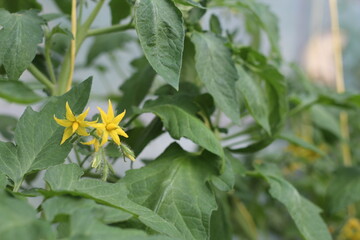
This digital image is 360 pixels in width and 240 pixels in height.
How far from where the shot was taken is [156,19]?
1.37 feet

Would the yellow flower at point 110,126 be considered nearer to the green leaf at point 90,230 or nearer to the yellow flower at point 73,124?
the yellow flower at point 73,124

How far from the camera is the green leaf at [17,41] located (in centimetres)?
43

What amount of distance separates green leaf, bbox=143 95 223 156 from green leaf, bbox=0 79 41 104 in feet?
0.49

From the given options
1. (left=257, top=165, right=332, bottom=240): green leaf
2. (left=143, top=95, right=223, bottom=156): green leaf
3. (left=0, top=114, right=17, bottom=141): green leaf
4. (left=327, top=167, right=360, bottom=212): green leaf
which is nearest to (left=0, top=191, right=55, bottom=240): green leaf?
(left=143, top=95, right=223, bottom=156): green leaf

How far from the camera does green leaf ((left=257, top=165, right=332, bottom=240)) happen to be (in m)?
0.56

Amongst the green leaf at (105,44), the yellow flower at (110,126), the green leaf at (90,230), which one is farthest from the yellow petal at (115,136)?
the green leaf at (105,44)

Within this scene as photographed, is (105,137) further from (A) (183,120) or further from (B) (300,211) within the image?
Result: (B) (300,211)

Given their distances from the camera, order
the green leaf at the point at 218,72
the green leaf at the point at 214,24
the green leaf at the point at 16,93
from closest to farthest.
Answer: the green leaf at the point at 16,93 → the green leaf at the point at 218,72 → the green leaf at the point at 214,24

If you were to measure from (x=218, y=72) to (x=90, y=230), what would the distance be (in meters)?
0.27

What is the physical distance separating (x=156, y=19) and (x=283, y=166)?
0.83 meters

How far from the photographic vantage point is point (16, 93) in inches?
15.9

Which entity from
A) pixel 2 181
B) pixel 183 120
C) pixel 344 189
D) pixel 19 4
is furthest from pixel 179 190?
pixel 344 189

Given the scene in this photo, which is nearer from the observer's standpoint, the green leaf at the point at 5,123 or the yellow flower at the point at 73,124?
the yellow flower at the point at 73,124

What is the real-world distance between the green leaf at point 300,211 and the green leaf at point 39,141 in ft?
0.84
